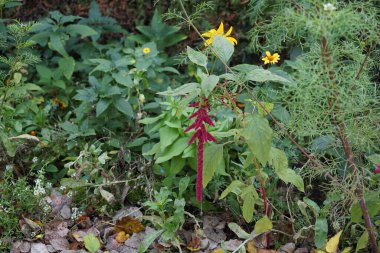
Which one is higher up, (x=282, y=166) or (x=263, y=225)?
(x=282, y=166)

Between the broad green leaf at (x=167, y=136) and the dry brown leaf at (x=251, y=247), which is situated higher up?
the broad green leaf at (x=167, y=136)

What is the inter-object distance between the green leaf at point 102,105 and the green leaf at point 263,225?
3.97ft

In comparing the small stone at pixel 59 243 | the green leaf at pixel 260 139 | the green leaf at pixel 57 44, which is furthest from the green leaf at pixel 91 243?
the green leaf at pixel 57 44

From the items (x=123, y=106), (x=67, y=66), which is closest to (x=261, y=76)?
(x=123, y=106)

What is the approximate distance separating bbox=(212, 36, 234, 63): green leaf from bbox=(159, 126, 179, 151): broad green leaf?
2.29 ft

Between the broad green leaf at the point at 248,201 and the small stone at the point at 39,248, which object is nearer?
the broad green leaf at the point at 248,201

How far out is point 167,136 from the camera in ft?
10.5

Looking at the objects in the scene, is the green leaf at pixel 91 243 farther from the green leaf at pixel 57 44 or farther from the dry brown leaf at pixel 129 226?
the green leaf at pixel 57 44

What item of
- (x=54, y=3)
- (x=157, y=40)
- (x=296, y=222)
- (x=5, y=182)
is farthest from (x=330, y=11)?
(x=54, y=3)

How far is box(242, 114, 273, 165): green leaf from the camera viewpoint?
8.00ft

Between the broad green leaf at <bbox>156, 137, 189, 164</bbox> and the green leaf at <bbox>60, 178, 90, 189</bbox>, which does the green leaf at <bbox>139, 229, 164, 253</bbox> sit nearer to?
the broad green leaf at <bbox>156, 137, 189, 164</bbox>

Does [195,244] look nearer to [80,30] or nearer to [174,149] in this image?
[174,149]

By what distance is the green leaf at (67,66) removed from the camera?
4230mm

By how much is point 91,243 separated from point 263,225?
752mm
